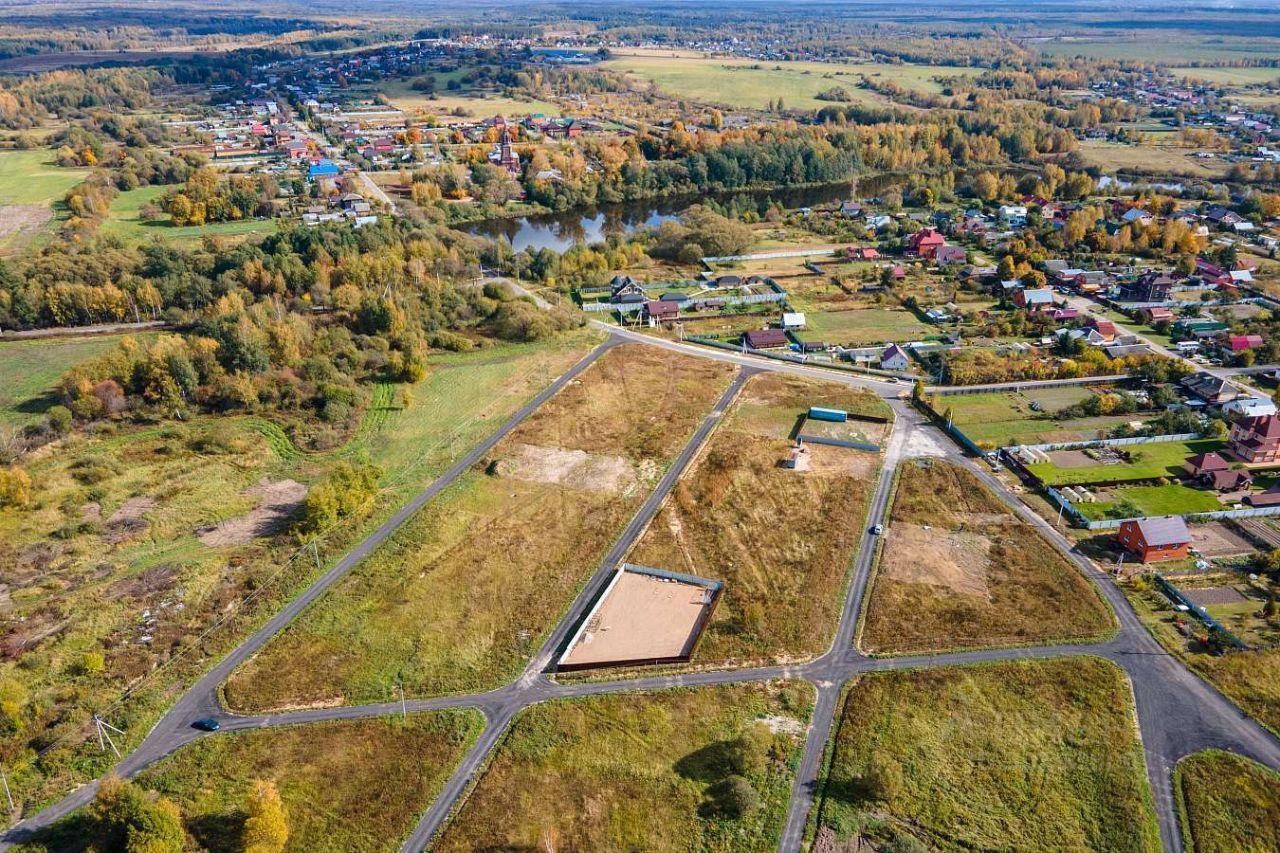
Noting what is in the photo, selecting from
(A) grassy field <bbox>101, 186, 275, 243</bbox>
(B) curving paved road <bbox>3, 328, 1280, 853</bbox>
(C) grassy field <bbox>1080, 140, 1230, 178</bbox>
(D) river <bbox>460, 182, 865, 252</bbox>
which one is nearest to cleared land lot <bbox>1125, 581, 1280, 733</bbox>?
(B) curving paved road <bbox>3, 328, 1280, 853</bbox>

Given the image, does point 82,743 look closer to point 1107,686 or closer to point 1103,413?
point 1107,686

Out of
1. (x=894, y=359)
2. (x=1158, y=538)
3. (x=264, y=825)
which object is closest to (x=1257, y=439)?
(x=1158, y=538)

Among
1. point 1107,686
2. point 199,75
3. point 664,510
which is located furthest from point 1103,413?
point 199,75

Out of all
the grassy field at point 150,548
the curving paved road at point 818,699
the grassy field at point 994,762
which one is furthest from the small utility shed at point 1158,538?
the grassy field at point 150,548

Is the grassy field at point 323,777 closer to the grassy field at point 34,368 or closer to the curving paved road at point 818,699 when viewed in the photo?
the curving paved road at point 818,699

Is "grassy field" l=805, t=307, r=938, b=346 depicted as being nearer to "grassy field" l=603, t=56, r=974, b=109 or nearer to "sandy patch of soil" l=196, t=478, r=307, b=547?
"sandy patch of soil" l=196, t=478, r=307, b=547
